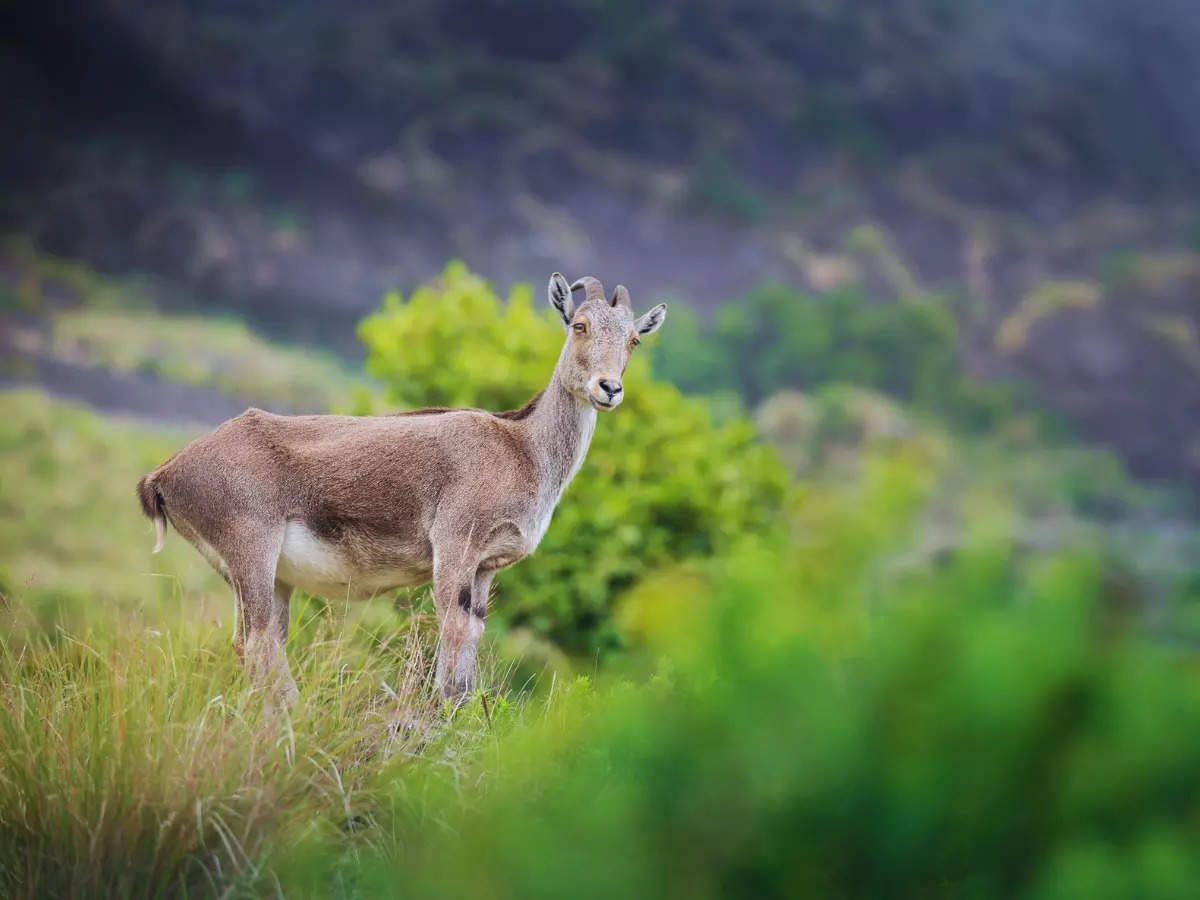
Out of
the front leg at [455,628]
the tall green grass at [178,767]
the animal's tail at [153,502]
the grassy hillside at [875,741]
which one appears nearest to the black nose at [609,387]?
the front leg at [455,628]

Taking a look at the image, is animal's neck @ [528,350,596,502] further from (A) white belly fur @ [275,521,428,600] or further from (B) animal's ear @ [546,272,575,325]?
(A) white belly fur @ [275,521,428,600]

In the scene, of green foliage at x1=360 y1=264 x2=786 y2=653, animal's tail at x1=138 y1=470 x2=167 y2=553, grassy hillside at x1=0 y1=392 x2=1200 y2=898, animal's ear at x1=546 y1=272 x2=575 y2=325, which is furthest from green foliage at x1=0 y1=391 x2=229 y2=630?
grassy hillside at x1=0 y1=392 x2=1200 y2=898

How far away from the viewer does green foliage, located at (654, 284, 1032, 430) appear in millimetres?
26094

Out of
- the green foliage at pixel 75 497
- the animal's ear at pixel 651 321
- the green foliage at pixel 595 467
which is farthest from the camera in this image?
the green foliage at pixel 75 497

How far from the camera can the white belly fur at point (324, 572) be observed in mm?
5480

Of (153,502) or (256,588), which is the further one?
(153,502)

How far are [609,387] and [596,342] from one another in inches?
10.2

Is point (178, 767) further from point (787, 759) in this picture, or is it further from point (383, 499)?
point (787, 759)

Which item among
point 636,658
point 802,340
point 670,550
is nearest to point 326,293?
point 802,340

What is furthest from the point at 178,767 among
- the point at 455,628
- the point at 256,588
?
the point at 455,628

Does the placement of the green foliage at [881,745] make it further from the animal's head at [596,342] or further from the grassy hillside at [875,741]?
the animal's head at [596,342]

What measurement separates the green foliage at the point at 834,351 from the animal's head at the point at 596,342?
2004cm

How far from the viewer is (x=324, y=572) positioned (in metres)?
5.55

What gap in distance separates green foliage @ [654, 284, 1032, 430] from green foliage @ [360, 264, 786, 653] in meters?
15.3
